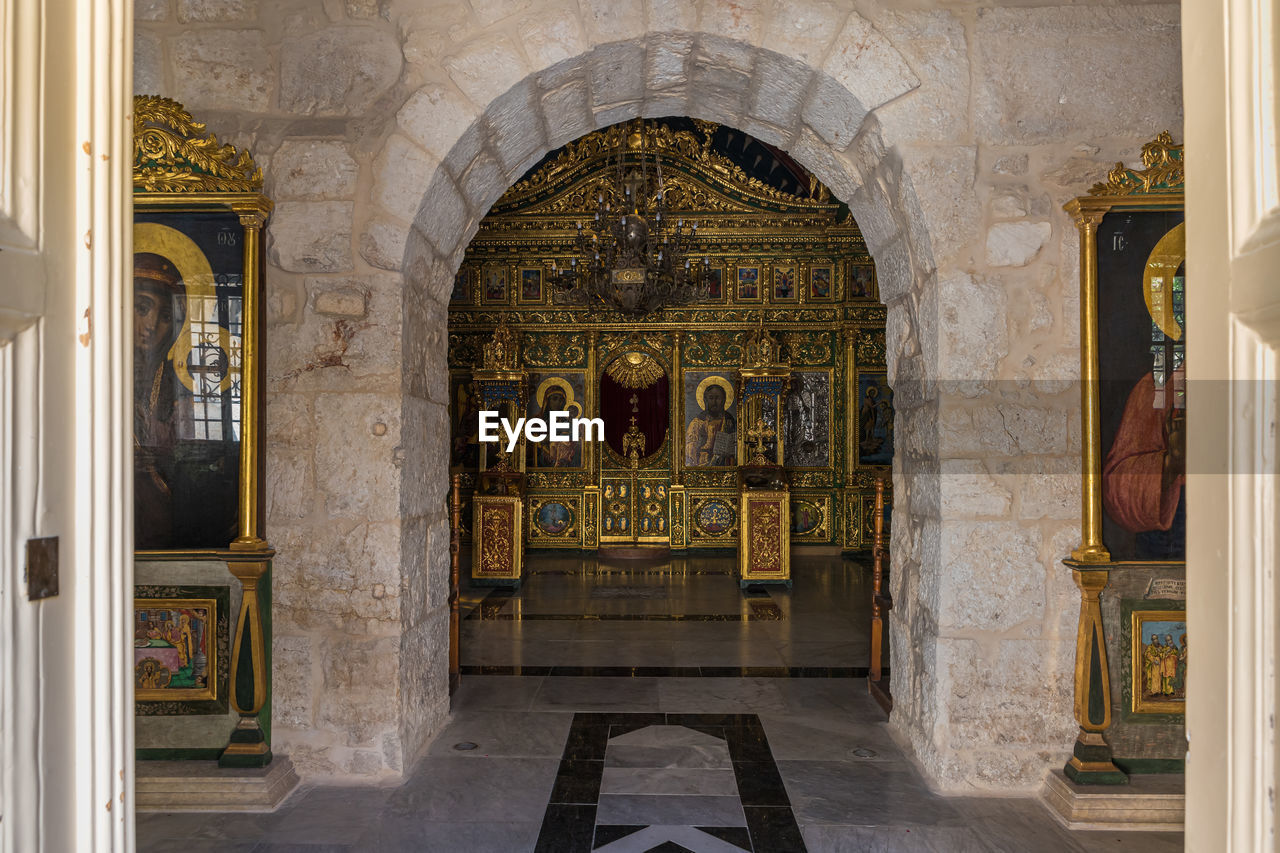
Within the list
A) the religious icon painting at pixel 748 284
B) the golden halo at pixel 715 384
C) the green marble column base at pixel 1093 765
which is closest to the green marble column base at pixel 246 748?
the green marble column base at pixel 1093 765

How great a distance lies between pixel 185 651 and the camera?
9.35 ft

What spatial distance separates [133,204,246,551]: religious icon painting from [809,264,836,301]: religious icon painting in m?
7.89

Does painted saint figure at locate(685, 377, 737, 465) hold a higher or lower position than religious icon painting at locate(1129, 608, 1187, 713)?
higher

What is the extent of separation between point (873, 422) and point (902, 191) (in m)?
7.18

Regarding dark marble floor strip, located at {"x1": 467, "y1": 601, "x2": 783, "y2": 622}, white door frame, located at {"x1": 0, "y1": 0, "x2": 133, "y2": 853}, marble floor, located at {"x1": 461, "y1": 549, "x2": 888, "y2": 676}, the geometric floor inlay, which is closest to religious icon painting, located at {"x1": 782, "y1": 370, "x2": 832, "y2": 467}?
marble floor, located at {"x1": 461, "y1": 549, "x2": 888, "y2": 676}

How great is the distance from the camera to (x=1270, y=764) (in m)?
0.73

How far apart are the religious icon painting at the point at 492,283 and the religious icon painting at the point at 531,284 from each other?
23 cm

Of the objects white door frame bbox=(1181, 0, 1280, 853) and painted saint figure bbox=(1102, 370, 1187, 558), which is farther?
painted saint figure bbox=(1102, 370, 1187, 558)

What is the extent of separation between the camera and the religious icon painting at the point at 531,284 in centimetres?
991

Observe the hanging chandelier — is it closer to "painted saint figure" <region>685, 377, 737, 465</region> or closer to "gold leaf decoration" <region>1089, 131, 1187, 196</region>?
"painted saint figure" <region>685, 377, 737, 465</region>

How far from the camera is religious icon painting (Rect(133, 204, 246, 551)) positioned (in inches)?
110

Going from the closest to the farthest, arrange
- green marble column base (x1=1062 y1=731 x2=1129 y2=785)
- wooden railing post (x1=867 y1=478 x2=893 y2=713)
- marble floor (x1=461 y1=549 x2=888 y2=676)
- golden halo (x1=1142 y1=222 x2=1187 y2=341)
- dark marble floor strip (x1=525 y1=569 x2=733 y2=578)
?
green marble column base (x1=1062 y1=731 x2=1129 y2=785) → golden halo (x1=1142 y1=222 x2=1187 y2=341) → wooden railing post (x1=867 y1=478 x2=893 y2=713) → marble floor (x1=461 y1=549 x2=888 y2=676) → dark marble floor strip (x1=525 y1=569 x2=733 y2=578)

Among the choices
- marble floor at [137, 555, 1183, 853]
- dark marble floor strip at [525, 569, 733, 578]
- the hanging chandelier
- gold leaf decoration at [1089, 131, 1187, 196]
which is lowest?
dark marble floor strip at [525, 569, 733, 578]

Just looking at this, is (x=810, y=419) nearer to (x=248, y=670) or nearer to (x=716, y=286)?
(x=716, y=286)
